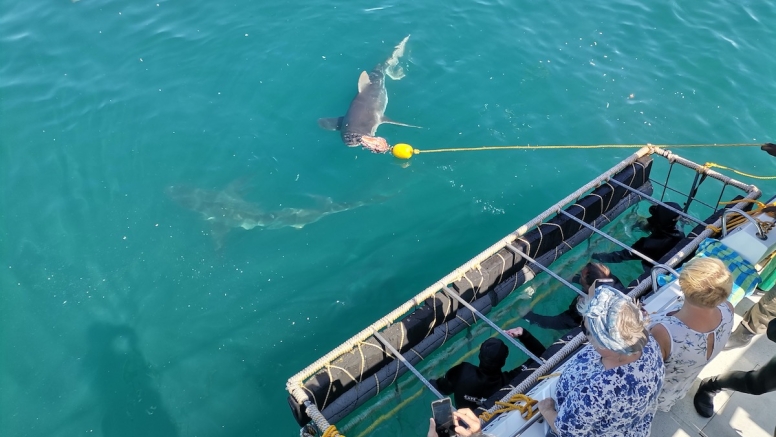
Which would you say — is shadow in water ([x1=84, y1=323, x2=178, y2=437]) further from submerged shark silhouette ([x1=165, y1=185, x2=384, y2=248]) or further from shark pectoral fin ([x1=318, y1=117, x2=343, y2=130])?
shark pectoral fin ([x1=318, y1=117, x2=343, y2=130])

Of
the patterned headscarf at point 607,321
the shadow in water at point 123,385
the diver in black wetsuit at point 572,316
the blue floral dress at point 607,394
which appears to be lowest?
the shadow in water at point 123,385

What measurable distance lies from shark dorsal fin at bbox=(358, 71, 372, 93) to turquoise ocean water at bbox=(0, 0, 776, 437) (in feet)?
1.57

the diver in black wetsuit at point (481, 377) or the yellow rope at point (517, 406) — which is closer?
the yellow rope at point (517, 406)

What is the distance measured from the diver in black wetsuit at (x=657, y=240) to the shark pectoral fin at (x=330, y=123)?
533 centimetres

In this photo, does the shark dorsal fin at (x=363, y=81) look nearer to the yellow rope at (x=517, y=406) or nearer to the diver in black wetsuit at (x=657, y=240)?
the diver in black wetsuit at (x=657, y=240)

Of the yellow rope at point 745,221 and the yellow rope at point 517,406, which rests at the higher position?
the yellow rope at point 745,221

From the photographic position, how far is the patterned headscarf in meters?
3.12

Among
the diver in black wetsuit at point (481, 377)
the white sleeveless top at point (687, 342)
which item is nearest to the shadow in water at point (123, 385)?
the diver in black wetsuit at point (481, 377)

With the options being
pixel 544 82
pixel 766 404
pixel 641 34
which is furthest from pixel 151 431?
pixel 641 34

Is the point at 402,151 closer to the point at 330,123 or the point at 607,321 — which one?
the point at 330,123

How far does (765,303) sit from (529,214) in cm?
408

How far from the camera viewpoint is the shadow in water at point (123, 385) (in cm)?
664

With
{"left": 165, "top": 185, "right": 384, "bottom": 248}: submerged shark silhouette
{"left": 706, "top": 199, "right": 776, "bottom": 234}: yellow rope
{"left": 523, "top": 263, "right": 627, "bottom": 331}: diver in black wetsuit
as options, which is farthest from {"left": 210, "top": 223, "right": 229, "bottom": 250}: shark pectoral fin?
{"left": 706, "top": 199, "right": 776, "bottom": 234}: yellow rope

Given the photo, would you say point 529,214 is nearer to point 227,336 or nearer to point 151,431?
point 227,336
